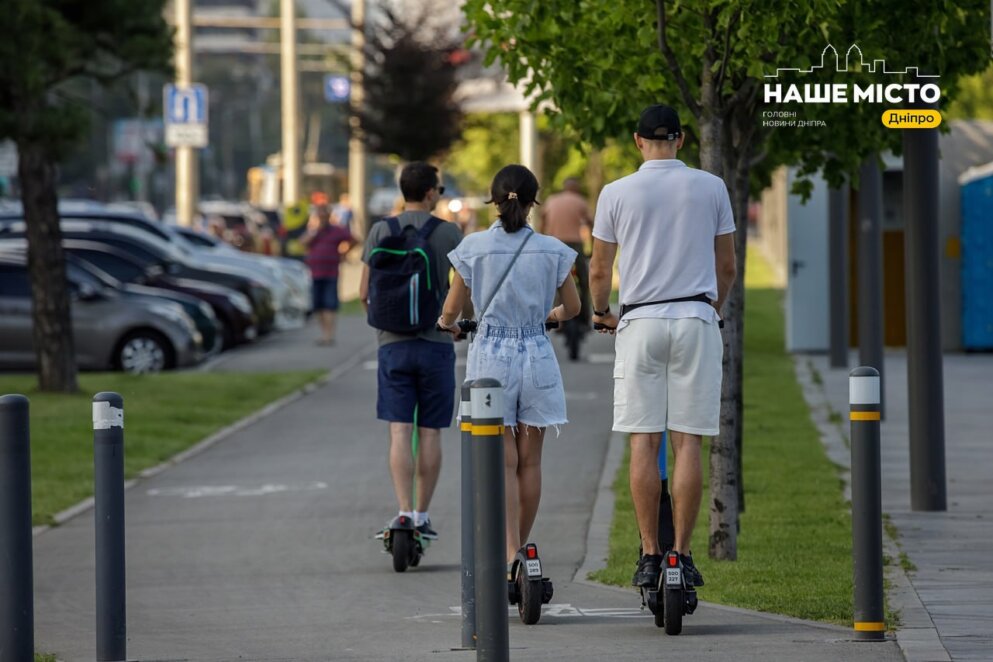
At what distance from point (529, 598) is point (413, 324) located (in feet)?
6.86

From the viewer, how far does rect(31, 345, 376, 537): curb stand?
39.0 ft

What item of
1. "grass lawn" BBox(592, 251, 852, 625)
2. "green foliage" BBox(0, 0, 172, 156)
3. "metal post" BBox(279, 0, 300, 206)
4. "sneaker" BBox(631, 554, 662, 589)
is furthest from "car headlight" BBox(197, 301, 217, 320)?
"metal post" BBox(279, 0, 300, 206)

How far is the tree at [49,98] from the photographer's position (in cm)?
1838

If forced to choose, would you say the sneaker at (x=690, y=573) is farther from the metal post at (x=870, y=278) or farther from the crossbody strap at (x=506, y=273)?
the metal post at (x=870, y=278)

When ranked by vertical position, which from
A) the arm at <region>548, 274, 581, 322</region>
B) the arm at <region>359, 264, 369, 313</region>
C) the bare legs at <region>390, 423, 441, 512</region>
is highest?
the arm at <region>359, 264, 369, 313</region>

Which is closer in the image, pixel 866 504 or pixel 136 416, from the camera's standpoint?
pixel 866 504

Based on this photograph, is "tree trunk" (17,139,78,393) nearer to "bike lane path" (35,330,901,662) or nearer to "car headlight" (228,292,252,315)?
"bike lane path" (35,330,901,662)

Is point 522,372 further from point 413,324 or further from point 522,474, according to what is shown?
point 413,324

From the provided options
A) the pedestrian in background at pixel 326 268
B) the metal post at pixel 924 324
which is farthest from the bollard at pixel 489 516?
the pedestrian in background at pixel 326 268

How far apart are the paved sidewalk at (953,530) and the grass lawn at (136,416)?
5.02 m

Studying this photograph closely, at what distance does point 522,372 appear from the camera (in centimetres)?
793

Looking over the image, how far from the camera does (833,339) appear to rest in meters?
20.5

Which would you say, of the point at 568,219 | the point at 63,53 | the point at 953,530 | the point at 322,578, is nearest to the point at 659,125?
the point at 322,578

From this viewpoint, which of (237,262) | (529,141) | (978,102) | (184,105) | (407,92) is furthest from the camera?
(978,102)
